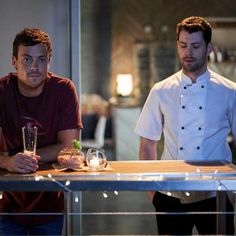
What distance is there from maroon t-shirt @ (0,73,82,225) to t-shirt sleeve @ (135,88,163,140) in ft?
1.33

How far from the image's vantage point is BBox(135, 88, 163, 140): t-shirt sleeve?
107 inches

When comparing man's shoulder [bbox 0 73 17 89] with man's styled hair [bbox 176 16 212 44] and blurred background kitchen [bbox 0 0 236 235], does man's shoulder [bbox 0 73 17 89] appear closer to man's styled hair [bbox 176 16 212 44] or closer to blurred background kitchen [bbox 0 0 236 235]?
man's styled hair [bbox 176 16 212 44]

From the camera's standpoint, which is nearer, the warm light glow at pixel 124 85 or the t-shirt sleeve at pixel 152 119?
the t-shirt sleeve at pixel 152 119

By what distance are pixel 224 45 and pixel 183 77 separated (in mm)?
5335

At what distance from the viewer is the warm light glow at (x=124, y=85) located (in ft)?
26.3

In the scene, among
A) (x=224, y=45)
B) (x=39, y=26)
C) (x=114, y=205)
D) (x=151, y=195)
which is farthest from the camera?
(x=224, y=45)

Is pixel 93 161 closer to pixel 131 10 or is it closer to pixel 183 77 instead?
pixel 183 77

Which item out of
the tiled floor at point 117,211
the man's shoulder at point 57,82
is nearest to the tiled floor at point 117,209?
the tiled floor at point 117,211

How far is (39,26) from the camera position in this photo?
11.0 feet

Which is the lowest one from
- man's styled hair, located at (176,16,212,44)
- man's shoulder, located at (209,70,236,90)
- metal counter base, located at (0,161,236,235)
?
metal counter base, located at (0,161,236,235)

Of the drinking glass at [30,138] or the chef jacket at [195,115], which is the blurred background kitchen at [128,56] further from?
the drinking glass at [30,138]

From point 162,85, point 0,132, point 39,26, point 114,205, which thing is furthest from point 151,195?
point 114,205

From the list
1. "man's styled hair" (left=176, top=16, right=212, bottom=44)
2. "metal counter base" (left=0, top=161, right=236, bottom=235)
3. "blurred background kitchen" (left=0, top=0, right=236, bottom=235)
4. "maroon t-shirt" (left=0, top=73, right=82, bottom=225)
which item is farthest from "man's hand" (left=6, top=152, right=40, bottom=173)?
"blurred background kitchen" (left=0, top=0, right=236, bottom=235)

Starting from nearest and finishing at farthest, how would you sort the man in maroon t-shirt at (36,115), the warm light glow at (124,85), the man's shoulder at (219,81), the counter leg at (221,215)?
the counter leg at (221,215)
the man in maroon t-shirt at (36,115)
the man's shoulder at (219,81)
the warm light glow at (124,85)
